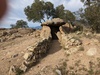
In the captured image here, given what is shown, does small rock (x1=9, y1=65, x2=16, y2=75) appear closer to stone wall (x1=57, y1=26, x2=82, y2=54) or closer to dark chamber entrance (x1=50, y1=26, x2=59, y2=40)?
stone wall (x1=57, y1=26, x2=82, y2=54)

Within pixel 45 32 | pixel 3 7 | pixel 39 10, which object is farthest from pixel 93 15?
pixel 3 7

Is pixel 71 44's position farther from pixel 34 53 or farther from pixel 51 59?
pixel 34 53

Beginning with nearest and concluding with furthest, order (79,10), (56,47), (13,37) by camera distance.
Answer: (56,47) → (13,37) → (79,10)

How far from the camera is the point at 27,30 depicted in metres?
21.9

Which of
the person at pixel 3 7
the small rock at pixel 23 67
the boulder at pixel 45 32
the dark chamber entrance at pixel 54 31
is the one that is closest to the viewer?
the person at pixel 3 7

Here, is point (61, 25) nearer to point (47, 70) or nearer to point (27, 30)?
point (27, 30)

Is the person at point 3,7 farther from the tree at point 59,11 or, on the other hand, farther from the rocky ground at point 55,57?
the tree at point 59,11

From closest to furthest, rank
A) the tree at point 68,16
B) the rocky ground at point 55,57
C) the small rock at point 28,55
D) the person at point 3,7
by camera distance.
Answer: the person at point 3,7 < the rocky ground at point 55,57 < the small rock at point 28,55 < the tree at point 68,16

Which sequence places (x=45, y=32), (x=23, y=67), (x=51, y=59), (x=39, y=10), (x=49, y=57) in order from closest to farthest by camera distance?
(x=23, y=67) < (x=51, y=59) < (x=49, y=57) < (x=45, y=32) < (x=39, y=10)

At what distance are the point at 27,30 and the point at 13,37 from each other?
3.10m

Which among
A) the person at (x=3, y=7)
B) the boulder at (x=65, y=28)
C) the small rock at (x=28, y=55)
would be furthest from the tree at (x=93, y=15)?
the person at (x=3, y=7)

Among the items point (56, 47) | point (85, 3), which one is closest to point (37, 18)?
point (85, 3)

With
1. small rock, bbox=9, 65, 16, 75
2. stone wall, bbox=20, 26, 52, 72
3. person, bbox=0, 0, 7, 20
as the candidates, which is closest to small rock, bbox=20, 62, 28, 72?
stone wall, bbox=20, 26, 52, 72

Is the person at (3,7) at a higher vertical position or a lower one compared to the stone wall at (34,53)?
higher
